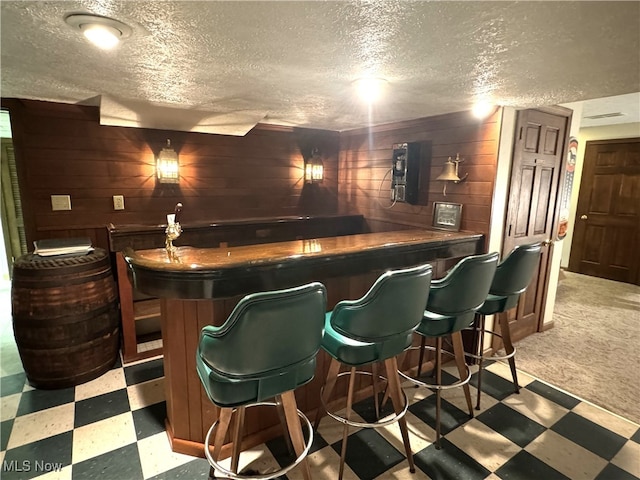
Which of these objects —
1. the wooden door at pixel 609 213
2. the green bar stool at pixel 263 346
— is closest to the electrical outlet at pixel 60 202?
the green bar stool at pixel 263 346

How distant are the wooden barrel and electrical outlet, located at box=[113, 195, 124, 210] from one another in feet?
1.88

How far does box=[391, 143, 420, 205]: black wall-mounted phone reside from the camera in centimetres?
308

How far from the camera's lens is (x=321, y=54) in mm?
1502

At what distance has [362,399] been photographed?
7.89 feet

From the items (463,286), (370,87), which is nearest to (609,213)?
(463,286)

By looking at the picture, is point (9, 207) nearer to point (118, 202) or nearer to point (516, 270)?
point (118, 202)

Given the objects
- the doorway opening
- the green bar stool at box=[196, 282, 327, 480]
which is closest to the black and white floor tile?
the green bar stool at box=[196, 282, 327, 480]

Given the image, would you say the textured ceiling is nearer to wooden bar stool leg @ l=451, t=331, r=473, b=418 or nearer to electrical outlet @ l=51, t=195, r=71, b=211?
electrical outlet @ l=51, t=195, r=71, b=211

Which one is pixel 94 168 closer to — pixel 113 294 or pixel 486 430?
pixel 113 294

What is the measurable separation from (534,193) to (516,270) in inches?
43.6

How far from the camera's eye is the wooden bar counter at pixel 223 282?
152 cm

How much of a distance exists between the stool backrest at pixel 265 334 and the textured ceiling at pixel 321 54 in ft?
3.20

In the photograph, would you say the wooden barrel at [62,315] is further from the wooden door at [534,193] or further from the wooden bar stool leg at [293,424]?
the wooden door at [534,193]

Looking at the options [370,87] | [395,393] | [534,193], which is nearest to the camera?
[395,393]
